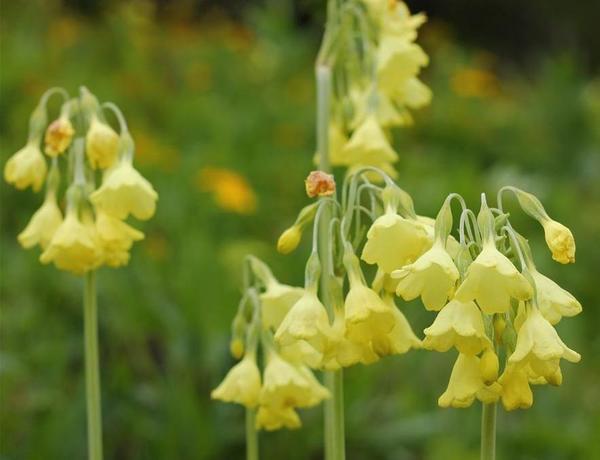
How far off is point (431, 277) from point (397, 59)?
0.94m

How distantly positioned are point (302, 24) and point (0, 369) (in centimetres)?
656

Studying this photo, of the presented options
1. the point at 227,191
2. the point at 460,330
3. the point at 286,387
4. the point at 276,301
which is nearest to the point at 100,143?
the point at 276,301

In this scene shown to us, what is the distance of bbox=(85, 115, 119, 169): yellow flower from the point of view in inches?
78.8

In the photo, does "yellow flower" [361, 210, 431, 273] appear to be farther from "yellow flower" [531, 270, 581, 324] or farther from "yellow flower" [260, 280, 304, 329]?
"yellow flower" [260, 280, 304, 329]

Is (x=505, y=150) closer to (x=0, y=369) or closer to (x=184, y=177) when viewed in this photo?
(x=184, y=177)

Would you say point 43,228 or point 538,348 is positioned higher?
point 43,228

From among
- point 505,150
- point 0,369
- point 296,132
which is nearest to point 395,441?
point 0,369

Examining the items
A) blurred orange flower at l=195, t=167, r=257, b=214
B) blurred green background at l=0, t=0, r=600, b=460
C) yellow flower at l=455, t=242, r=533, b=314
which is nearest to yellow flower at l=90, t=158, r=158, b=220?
yellow flower at l=455, t=242, r=533, b=314

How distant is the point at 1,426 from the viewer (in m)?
3.15

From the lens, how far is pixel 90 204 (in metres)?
2.08

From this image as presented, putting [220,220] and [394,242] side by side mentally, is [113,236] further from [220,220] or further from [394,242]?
[220,220]

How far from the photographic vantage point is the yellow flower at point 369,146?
230 cm

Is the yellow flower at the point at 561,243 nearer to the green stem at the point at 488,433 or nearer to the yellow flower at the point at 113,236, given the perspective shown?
the green stem at the point at 488,433

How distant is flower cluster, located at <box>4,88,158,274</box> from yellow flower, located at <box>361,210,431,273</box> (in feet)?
1.65
